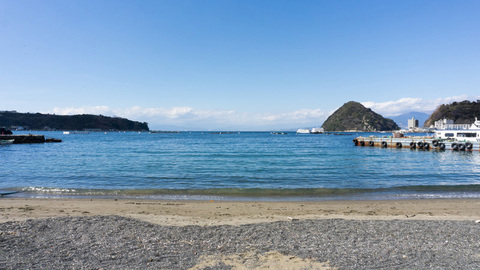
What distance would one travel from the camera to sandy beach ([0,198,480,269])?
602cm

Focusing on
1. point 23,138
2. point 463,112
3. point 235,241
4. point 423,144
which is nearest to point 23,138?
point 23,138

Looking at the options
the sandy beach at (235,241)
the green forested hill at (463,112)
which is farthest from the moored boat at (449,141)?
the green forested hill at (463,112)

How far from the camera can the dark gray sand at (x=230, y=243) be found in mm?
6012

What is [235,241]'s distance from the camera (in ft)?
24.2

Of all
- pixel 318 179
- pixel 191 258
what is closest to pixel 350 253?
pixel 191 258

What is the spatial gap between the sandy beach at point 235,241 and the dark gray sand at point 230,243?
20mm

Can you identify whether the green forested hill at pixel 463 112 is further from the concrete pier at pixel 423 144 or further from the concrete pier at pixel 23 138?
the concrete pier at pixel 23 138

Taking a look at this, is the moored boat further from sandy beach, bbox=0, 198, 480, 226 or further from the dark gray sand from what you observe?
the dark gray sand

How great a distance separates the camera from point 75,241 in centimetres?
729

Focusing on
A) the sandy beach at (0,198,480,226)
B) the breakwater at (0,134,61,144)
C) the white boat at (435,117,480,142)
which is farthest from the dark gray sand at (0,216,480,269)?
the breakwater at (0,134,61,144)

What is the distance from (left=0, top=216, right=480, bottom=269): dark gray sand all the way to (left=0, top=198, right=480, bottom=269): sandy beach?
0.02 metres

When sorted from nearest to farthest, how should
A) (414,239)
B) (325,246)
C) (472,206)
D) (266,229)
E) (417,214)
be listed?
(325,246) → (414,239) → (266,229) → (417,214) → (472,206)

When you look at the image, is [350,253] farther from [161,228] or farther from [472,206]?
[472,206]

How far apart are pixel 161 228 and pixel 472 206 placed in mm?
13372
